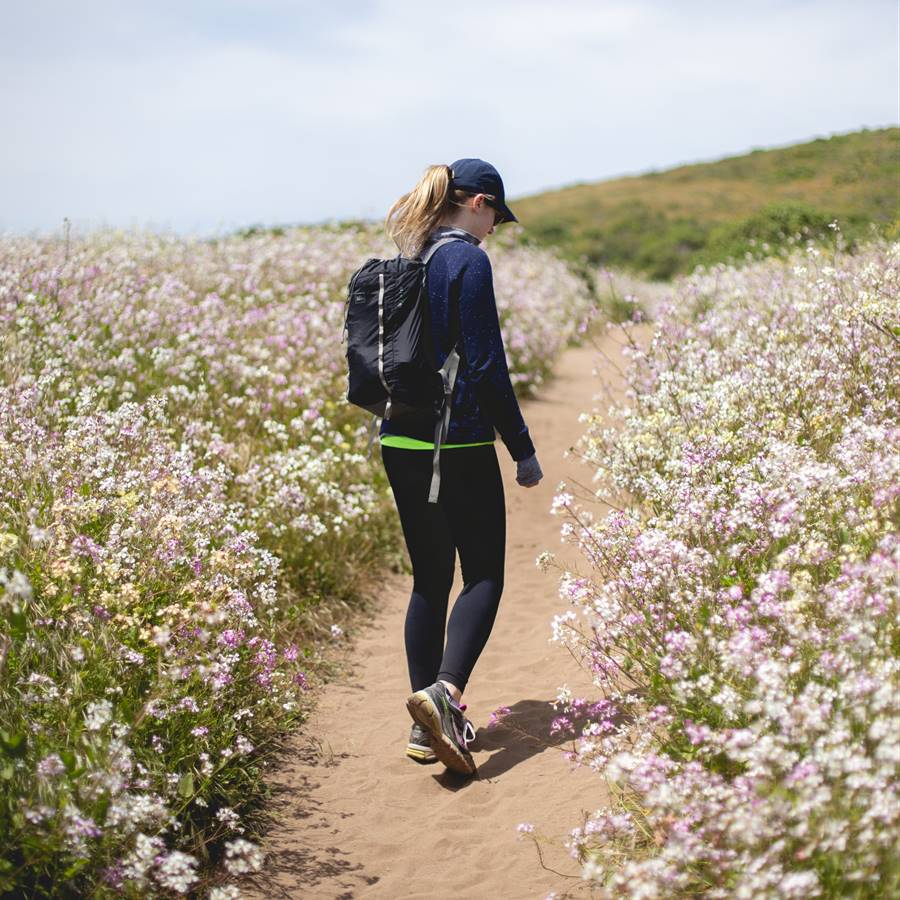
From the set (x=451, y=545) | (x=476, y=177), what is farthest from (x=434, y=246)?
(x=451, y=545)

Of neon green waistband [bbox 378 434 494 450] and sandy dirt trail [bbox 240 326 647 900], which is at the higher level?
neon green waistband [bbox 378 434 494 450]

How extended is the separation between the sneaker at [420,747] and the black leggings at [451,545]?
24 centimetres

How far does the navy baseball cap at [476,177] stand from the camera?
415 centimetres

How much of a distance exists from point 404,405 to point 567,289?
16.1 m

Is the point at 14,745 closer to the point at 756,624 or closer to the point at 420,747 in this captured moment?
the point at 420,747

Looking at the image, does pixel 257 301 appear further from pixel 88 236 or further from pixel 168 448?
pixel 168 448

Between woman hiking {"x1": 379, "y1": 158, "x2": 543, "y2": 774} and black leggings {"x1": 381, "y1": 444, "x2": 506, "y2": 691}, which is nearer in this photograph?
woman hiking {"x1": 379, "y1": 158, "x2": 543, "y2": 774}

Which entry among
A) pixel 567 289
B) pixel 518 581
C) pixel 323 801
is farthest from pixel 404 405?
pixel 567 289

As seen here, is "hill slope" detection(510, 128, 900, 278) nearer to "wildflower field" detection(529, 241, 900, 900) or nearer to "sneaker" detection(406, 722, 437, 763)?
"wildflower field" detection(529, 241, 900, 900)

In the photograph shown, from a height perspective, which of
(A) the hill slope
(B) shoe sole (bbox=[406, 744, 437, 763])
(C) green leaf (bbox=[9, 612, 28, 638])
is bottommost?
(B) shoe sole (bbox=[406, 744, 437, 763])

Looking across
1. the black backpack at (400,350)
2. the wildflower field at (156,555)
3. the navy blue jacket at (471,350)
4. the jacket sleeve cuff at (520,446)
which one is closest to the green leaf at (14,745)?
the wildflower field at (156,555)

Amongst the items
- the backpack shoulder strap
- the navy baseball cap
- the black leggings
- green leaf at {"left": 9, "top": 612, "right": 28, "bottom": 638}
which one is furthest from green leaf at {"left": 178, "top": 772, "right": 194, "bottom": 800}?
the navy baseball cap

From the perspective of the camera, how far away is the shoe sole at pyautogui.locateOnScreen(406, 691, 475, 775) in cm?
405

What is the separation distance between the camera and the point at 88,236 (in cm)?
1112
